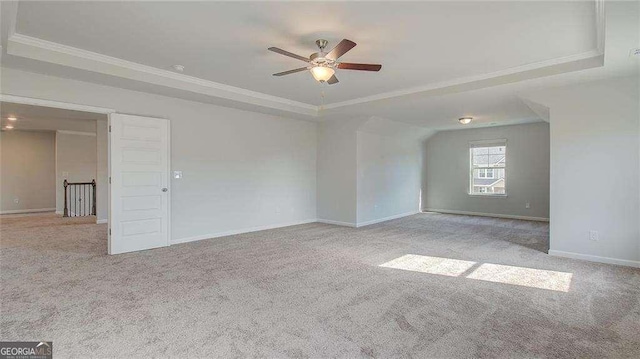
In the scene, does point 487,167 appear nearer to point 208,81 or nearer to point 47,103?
point 208,81

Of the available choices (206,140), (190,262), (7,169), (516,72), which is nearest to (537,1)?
(516,72)

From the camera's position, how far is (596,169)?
438cm

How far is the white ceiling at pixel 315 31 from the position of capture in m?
2.82

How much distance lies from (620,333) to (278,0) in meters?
3.72

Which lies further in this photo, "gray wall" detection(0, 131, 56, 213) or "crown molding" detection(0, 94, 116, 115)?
"gray wall" detection(0, 131, 56, 213)

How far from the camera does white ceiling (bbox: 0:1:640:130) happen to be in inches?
112

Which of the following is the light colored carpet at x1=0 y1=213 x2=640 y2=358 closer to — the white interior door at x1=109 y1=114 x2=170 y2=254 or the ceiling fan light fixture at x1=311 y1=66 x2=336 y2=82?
the white interior door at x1=109 y1=114 x2=170 y2=254

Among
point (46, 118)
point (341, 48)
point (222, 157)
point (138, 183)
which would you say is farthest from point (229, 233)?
point (46, 118)

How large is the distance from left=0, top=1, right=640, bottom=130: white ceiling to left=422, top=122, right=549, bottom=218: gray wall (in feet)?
11.0

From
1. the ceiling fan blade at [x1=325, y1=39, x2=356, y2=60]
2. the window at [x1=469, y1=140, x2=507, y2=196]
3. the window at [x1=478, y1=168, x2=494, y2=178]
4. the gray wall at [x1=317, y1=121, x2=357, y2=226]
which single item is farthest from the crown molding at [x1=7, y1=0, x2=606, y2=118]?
the window at [x1=478, y1=168, x2=494, y2=178]

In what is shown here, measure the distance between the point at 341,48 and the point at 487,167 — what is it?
745 centimetres

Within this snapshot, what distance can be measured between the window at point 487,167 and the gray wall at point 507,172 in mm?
136

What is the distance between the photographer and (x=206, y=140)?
229 inches

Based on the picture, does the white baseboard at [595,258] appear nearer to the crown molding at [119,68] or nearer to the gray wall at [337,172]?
the gray wall at [337,172]
